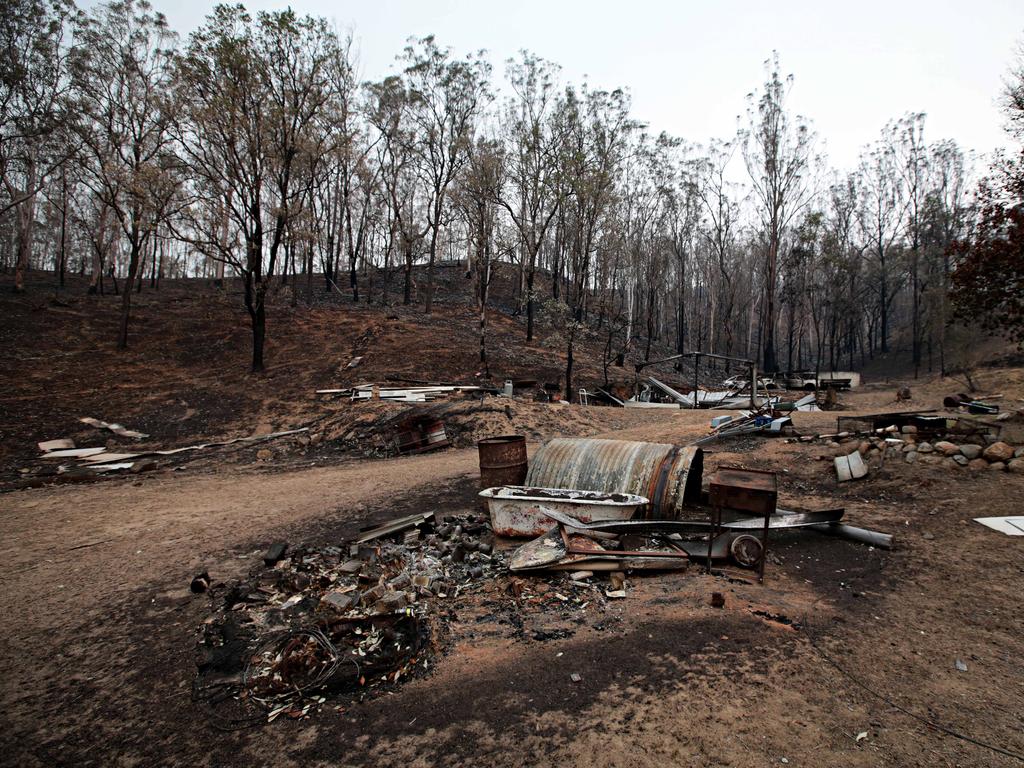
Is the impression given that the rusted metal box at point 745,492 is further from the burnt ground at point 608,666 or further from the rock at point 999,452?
the rock at point 999,452

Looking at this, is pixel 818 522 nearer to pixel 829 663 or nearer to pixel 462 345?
pixel 829 663

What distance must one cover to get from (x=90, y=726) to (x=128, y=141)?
2696 centimetres

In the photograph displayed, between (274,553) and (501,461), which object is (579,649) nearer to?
(274,553)

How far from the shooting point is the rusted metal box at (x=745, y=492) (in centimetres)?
504

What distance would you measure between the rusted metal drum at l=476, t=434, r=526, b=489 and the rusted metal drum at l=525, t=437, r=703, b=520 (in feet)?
1.55

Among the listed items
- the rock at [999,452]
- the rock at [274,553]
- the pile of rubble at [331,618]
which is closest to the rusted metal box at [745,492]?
the pile of rubble at [331,618]

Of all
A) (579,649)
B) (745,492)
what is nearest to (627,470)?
(745,492)

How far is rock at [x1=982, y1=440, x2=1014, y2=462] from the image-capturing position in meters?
7.18

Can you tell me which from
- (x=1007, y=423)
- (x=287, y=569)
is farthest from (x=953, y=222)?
(x=287, y=569)

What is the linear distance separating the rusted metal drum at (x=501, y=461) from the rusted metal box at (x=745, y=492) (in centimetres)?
312

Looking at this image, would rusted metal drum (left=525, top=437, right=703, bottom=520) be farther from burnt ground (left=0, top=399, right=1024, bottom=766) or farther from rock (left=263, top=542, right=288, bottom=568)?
rock (left=263, top=542, right=288, bottom=568)

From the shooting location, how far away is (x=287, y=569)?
17.5 feet

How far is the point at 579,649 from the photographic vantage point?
12.4ft

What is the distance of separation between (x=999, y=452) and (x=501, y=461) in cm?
754
